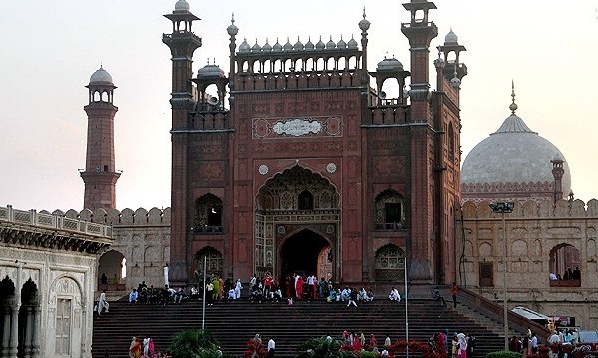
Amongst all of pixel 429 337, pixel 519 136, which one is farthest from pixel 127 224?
pixel 519 136

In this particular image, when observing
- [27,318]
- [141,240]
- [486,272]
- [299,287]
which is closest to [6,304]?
[27,318]

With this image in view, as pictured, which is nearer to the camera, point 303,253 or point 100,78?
point 303,253

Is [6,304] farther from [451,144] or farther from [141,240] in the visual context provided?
[451,144]

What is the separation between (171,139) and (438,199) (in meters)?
9.47

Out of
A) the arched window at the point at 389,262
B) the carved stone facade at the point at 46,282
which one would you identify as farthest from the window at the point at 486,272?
the carved stone facade at the point at 46,282

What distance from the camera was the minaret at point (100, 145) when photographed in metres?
60.3

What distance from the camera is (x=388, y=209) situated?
4469 centimetres

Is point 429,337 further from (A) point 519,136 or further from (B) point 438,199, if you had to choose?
(A) point 519,136

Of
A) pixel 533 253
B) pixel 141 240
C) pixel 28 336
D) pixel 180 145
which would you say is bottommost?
pixel 28 336

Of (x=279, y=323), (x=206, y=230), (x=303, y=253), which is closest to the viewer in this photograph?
(x=279, y=323)

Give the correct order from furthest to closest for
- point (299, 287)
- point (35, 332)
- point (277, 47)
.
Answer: point (277, 47) < point (299, 287) < point (35, 332)

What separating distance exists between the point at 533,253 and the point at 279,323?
40.5 ft

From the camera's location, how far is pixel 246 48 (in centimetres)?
4541

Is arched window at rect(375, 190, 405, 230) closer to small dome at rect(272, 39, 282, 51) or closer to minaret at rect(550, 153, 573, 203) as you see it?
small dome at rect(272, 39, 282, 51)
